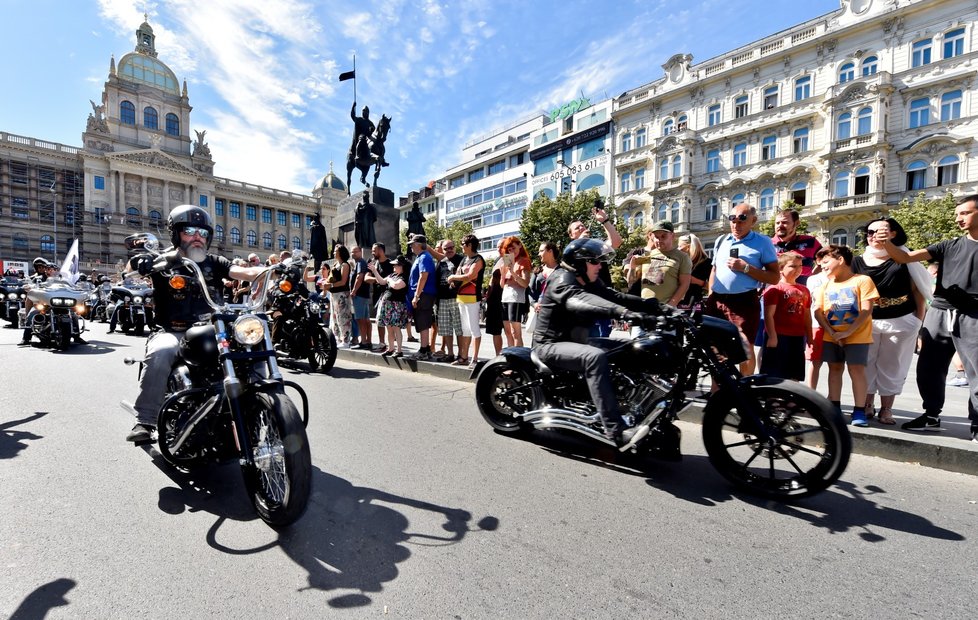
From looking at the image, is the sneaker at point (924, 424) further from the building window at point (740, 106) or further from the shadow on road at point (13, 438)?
the building window at point (740, 106)

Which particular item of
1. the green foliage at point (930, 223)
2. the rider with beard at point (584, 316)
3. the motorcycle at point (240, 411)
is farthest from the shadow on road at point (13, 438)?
the green foliage at point (930, 223)

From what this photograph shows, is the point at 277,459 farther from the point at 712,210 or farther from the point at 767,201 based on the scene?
the point at 712,210

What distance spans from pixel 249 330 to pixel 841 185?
117 feet

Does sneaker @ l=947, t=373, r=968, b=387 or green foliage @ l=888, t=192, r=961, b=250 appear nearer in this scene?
sneaker @ l=947, t=373, r=968, b=387

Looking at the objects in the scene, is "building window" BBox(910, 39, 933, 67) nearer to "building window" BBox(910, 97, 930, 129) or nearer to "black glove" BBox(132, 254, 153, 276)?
"building window" BBox(910, 97, 930, 129)

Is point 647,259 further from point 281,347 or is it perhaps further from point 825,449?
point 281,347

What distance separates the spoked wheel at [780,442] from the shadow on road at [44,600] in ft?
10.3

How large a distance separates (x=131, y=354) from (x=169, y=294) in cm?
680

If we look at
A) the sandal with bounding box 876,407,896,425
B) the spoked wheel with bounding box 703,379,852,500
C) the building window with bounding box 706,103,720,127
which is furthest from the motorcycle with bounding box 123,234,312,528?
the building window with bounding box 706,103,720,127

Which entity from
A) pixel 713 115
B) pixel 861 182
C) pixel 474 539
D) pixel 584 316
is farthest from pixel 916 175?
pixel 474 539

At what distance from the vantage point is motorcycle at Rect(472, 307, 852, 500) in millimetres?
2512

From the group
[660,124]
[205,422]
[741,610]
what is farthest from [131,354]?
[660,124]

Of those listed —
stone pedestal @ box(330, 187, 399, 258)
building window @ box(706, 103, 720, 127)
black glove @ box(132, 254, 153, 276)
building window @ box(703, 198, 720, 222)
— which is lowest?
black glove @ box(132, 254, 153, 276)

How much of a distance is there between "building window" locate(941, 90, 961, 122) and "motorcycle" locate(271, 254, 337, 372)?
34.7m
